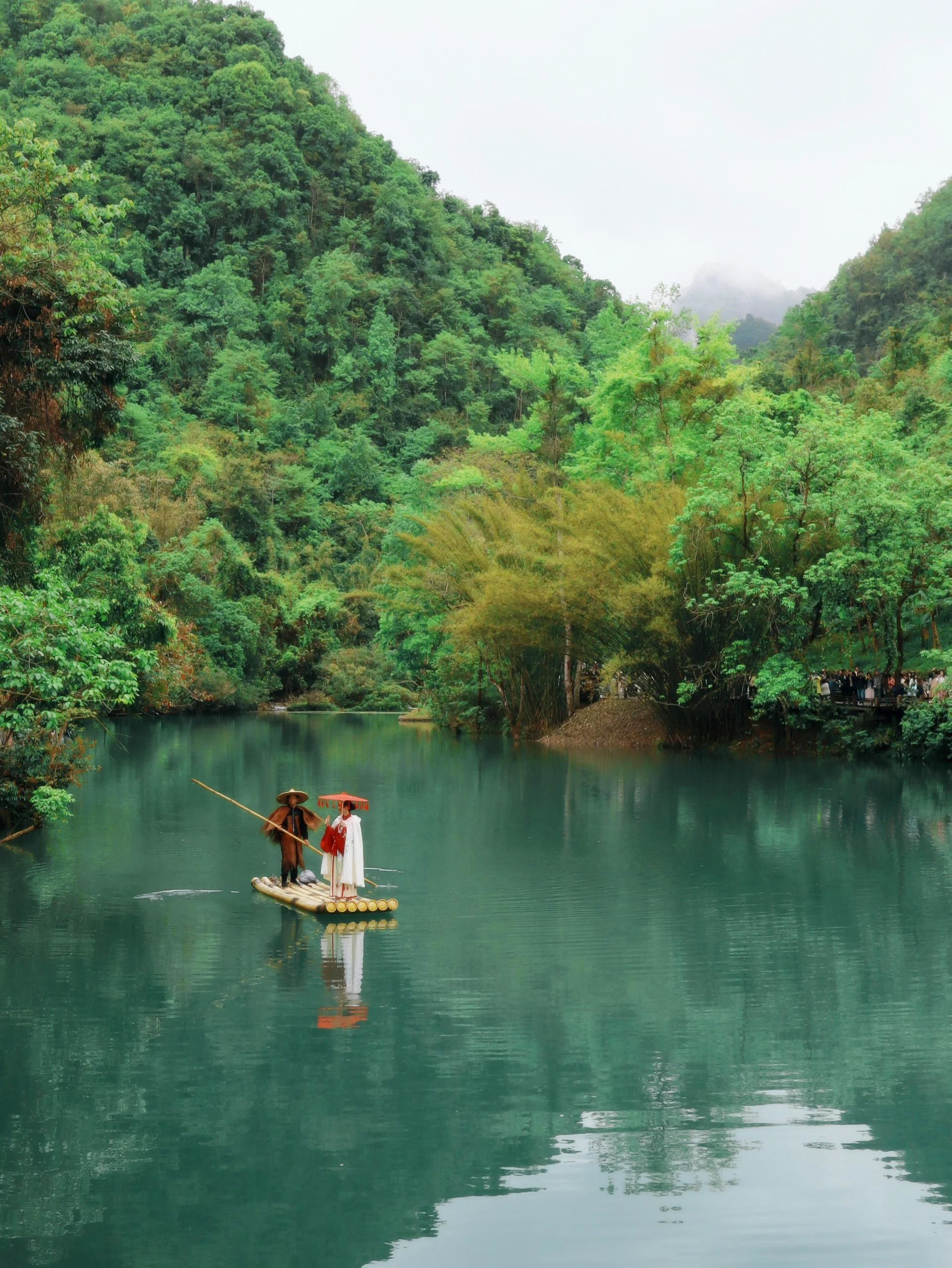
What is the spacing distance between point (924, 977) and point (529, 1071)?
3722mm

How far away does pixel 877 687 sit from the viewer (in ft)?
99.0

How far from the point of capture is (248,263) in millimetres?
84562

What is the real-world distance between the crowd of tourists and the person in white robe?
16730mm

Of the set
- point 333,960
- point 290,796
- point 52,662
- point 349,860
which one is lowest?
point 333,960

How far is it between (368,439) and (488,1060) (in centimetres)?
6708

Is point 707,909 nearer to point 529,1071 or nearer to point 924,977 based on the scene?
point 924,977

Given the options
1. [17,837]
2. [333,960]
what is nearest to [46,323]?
[17,837]

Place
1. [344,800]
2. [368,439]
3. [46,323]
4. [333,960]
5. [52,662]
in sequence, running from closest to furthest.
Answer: [333,960] → [344,800] → [52,662] → [46,323] → [368,439]

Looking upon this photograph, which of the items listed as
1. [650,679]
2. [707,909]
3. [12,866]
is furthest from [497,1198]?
[650,679]

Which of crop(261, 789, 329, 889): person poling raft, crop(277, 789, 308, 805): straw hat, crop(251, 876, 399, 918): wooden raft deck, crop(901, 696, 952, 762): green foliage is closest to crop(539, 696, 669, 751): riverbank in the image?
crop(901, 696, 952, 762): green foliage

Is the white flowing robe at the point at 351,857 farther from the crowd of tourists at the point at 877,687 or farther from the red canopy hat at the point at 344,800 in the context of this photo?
the crowd of tourists at the point at 877,687

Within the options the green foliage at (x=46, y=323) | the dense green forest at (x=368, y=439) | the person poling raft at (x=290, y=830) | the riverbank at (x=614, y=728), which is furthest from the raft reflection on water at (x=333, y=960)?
the riverbank at (x=614, y=728)

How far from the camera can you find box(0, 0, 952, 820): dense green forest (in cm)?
1566

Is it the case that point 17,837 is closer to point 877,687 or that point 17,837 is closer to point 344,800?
point 344,800
